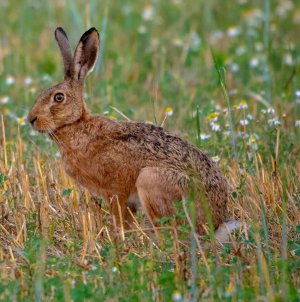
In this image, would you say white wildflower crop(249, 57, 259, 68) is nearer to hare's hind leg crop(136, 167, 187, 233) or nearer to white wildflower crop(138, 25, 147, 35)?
white wildflower crop(138, 25, 147, 35)

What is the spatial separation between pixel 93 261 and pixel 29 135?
278cm

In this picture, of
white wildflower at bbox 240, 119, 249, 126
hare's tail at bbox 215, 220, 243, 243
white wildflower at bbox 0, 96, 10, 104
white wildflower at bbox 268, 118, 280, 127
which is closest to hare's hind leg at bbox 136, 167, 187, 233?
hare's tail at bbox 215, 220, 243, 243

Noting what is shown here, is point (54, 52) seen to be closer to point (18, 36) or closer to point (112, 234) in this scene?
point (18, 36)

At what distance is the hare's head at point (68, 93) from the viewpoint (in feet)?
21.4

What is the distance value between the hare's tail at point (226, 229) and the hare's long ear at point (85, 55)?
163 centimetres

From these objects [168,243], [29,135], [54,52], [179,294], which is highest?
[54,52]

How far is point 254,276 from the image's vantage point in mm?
4859

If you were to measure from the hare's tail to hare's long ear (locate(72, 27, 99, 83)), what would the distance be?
1.63m

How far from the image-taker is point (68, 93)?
6.62 m

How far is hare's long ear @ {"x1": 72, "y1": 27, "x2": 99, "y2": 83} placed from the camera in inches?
Result: 261

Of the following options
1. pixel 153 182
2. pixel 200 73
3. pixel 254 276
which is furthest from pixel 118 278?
pixel 200 73

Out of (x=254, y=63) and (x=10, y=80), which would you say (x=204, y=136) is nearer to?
(x=10, y=80)

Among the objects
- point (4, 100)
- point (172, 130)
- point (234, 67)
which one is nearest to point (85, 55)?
point (172, 130)

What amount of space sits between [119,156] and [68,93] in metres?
0.71
